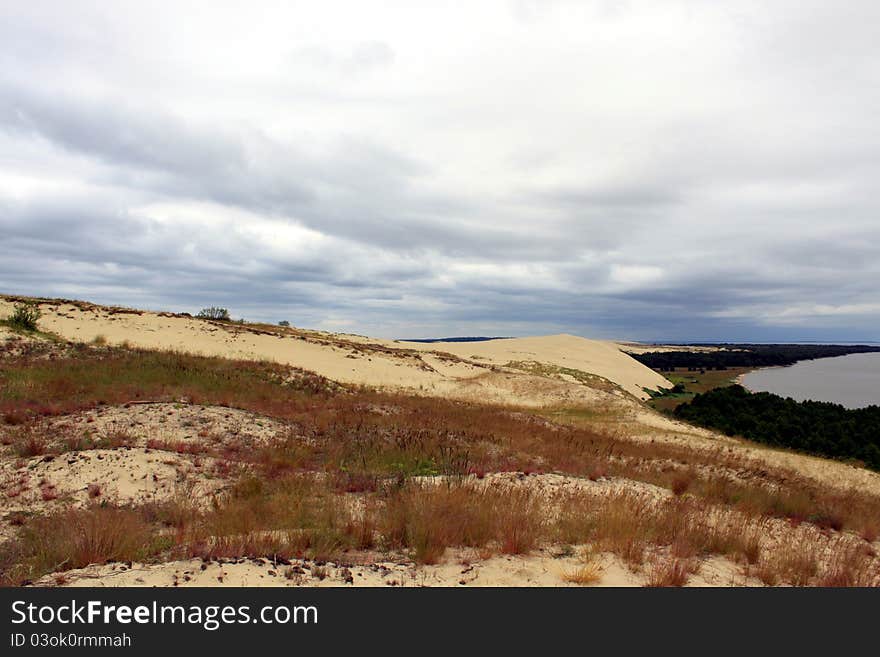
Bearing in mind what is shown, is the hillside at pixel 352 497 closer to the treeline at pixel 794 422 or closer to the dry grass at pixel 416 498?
the dry grass at pixel 416 498

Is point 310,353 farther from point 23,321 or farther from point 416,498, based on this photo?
point 416,498

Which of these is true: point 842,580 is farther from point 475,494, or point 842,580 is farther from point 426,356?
point 426,356

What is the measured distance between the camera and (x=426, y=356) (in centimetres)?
4694

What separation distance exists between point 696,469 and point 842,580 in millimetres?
8705

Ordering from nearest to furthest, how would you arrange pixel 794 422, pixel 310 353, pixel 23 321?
pixel 23 321 → pixel 794 422 → pixel 310 353

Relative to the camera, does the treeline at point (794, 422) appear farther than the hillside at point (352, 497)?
Yes

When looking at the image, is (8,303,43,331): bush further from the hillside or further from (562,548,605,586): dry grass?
(562,548,605,586): dry grass

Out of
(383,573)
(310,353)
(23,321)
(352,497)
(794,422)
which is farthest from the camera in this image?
(310,353)

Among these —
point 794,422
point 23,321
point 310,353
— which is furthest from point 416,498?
point 310,353

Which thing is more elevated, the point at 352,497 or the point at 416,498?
the point at 416,498

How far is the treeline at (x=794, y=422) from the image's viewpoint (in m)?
25.2

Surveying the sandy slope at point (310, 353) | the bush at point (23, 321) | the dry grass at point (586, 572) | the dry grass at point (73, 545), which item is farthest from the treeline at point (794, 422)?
the bush at point (23, 321)

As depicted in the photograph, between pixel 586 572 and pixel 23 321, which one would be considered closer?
pixel 586 572

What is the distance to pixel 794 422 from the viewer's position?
28469 millimetres
